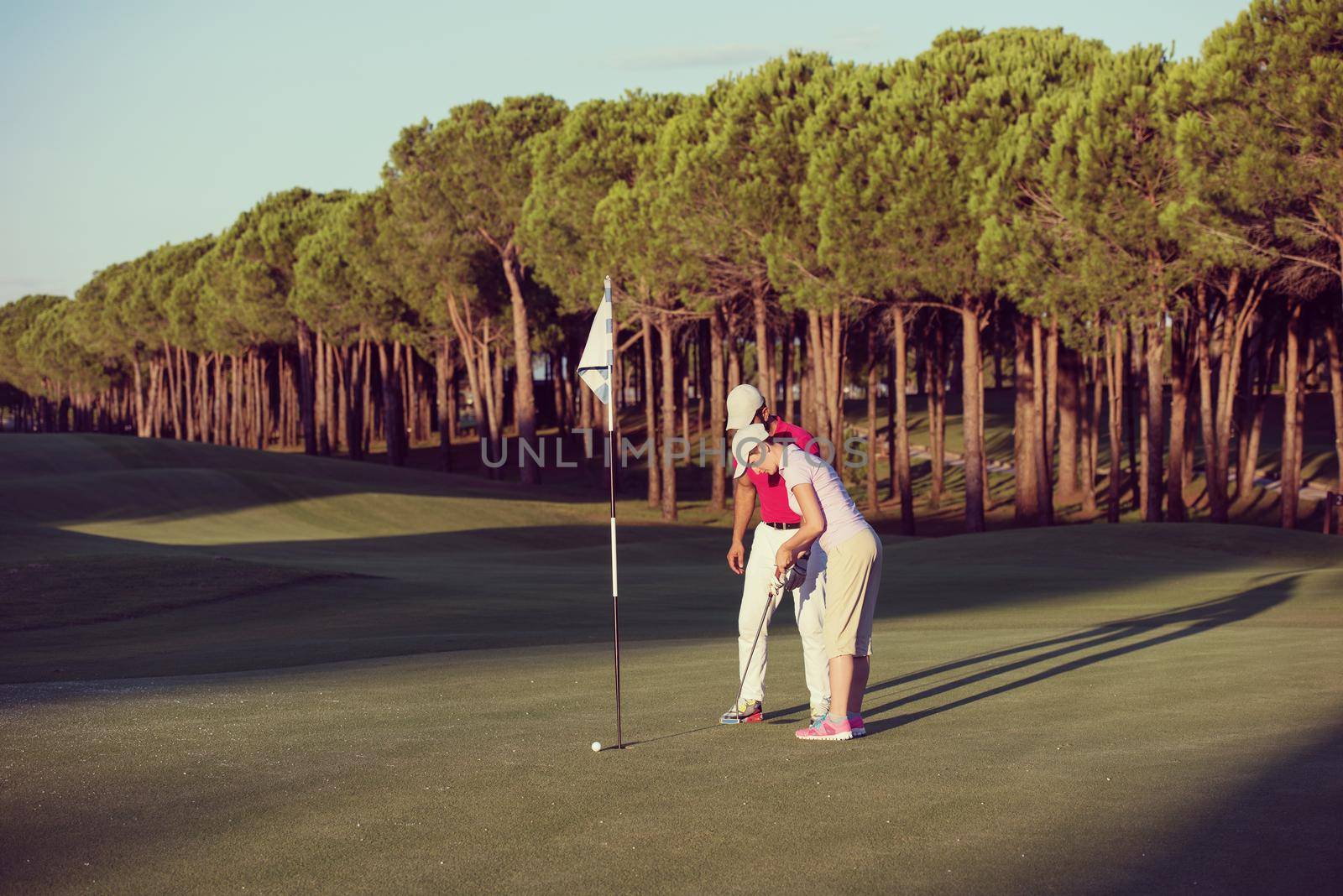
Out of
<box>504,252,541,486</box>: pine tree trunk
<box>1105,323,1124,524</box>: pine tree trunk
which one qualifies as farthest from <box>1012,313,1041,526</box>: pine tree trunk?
<box>504,252,541,486</box>: pine tree trunk

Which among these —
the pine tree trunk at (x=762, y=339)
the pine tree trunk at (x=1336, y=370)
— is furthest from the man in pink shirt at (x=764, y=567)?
the pine tree trunk at (x=762, y=339)

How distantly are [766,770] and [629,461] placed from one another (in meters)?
70.1

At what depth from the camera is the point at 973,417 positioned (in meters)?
41.2

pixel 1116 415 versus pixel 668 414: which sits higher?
pixel 668 414

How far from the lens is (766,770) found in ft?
25.6

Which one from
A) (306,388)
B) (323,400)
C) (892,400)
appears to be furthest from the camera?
(323,400)

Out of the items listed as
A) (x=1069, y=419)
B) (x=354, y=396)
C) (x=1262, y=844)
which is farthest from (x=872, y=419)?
(x=1262, y=844)

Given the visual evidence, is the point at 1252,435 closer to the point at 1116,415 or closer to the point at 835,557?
the point at 1116,415

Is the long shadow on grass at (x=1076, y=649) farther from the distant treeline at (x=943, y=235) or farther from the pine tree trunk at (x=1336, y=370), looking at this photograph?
the pine tree trunk at (x=1336, y=370)

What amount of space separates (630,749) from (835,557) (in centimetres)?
183

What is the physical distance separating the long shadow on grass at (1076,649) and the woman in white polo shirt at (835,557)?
583 millimetres

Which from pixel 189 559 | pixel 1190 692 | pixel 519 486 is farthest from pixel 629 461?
pixel 1190 692

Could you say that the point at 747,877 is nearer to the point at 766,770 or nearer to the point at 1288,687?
the point at 766,770

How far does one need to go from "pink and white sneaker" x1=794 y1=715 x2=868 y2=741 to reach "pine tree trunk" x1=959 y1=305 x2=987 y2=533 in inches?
1270
